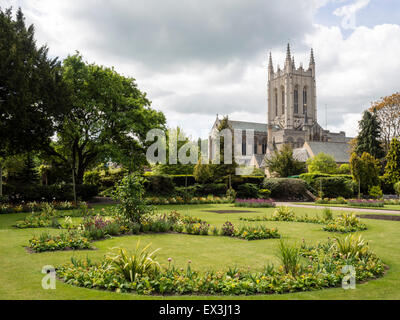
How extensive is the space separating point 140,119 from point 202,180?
8432 millimetres

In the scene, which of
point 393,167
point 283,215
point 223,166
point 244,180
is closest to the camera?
point 283,215

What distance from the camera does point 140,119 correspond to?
2734 cm

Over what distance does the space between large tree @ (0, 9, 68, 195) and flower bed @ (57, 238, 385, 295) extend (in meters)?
15.4

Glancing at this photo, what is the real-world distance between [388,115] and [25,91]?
4902 centimetres

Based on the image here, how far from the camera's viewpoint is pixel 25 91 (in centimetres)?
1842

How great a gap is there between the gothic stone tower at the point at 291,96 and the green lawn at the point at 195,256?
9321cm

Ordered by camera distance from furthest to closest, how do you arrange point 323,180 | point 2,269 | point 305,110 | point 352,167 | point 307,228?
point 305,110 → point 323,180 → point 352,167 → point 307,228 → point 2,269

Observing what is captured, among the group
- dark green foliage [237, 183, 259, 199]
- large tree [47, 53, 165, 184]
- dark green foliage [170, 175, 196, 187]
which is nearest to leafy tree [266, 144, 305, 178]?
dark green foliage [237, 183, 259, 199]

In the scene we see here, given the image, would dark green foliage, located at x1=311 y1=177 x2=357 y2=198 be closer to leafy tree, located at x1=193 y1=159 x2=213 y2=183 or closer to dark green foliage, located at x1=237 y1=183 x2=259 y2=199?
dark green foliage, located at x1=237 y1=183 x2=259 y2=199

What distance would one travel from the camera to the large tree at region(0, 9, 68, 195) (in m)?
18.1

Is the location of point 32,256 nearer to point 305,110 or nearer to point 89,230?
point 89,230

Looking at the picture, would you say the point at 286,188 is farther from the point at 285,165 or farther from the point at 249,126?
the point at 249,126

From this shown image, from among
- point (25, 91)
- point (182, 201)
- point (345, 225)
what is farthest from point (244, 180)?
point (25, 91)
